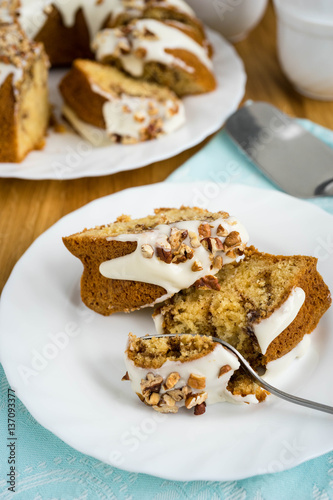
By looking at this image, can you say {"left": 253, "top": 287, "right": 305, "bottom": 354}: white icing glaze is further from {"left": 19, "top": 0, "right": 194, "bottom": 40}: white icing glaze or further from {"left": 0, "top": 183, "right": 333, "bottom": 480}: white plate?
{"left": 19, "top": 0, "right": 194, "bottom": 40}: white icing glaze

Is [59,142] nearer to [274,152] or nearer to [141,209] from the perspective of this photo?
[141,209]

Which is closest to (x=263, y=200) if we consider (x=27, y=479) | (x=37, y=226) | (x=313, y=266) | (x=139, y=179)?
(x=313, y=266)

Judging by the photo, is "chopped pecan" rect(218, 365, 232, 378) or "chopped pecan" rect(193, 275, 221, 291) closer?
"chopped pecan" rect(218, 365, 232, 378)

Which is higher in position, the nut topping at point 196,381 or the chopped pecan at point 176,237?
the chopped pecan at point 176,237

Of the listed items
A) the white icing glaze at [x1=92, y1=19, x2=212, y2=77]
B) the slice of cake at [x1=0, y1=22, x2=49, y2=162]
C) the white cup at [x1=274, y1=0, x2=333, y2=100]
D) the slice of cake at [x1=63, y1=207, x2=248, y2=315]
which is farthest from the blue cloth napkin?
the white cup at [x1=274, y1=0, x2=333, y2=100]

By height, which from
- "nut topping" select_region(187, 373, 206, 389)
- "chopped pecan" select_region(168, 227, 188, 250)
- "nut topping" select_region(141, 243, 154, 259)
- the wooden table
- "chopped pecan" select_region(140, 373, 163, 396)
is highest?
"chopped pecan" select_region(168, 227, 188, 250)

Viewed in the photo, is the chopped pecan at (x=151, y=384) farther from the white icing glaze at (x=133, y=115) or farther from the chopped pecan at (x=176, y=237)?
the white icing glaze at (x=133, y=115)

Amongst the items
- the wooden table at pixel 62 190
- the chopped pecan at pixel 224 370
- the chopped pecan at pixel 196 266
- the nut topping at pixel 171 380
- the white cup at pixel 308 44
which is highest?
the white cup at pixel 308 44

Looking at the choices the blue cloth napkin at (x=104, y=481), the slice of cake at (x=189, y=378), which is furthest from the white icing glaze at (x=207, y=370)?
the blue cloth napkin at (x=104, y=481)
